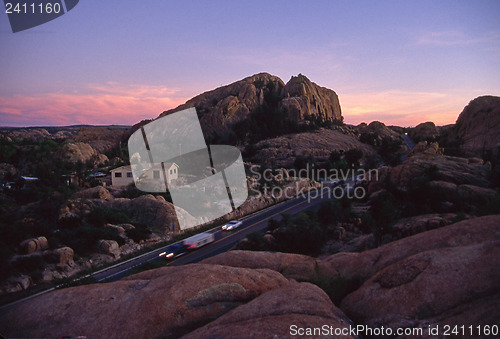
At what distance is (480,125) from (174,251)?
3742cm

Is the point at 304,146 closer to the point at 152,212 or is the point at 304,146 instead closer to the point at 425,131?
the point at 425,131

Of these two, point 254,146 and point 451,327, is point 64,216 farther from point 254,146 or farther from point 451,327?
point 254,146

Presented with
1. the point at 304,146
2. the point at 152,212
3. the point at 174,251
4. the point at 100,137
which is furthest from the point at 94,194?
the point at 100,137

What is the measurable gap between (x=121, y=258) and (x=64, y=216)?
7.91 metres

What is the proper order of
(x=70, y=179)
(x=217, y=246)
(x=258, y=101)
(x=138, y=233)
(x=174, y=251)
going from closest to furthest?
(x=174, y=251), (x=217, y=246), (x=138, y=233), (x=70, y=179), (x=258, y=101)

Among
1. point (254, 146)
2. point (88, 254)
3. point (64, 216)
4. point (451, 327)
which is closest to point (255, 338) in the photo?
point (451, 327)

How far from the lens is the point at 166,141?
94875mm

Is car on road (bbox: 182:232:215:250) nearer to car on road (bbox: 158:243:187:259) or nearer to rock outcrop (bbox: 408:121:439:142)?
car on road (bbox: 158:243:187:259)

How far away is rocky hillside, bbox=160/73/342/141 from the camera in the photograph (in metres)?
103

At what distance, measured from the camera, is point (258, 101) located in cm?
11094

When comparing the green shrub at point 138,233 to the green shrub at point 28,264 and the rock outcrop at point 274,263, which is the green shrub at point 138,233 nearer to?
the green shrub at point 28,264

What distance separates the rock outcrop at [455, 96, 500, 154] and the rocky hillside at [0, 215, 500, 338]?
31447 mm

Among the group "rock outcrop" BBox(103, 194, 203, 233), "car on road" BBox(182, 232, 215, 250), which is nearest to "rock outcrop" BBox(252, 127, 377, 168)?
"rock outcrop" BBox(103, 194, 203, 233)

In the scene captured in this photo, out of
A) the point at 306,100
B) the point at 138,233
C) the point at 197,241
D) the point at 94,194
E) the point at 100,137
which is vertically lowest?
the point at 197,241
